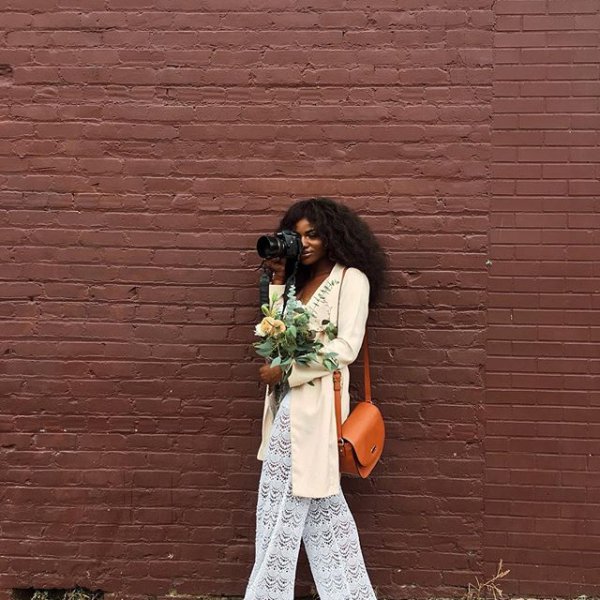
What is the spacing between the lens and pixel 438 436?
11.9ft

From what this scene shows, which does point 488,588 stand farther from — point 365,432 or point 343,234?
point 343,234

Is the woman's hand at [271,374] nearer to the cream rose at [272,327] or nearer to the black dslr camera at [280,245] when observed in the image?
the cream rose at [272,327]

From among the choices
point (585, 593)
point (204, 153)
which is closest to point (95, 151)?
point (204, 153)

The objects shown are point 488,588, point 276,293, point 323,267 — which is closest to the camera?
point 276,293

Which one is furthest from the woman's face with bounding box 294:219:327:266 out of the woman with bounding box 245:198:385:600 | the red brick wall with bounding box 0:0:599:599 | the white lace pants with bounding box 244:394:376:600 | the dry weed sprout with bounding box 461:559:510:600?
the dry weed sprout with bounding box 461:559:510:600

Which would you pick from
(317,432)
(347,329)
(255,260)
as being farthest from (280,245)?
(317,432)

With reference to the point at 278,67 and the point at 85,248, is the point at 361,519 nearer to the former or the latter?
the point at 85,248

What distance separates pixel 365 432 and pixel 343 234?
884mm

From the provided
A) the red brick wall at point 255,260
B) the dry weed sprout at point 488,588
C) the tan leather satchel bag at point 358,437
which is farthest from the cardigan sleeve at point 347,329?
the dry weed sprout at point 488,588

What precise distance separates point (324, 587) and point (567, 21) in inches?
116

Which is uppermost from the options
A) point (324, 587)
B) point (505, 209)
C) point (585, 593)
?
point (505, 209)

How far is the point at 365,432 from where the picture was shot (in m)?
3.10

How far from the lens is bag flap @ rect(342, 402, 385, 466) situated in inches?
120

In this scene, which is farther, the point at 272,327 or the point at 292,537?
the point at 292,537
